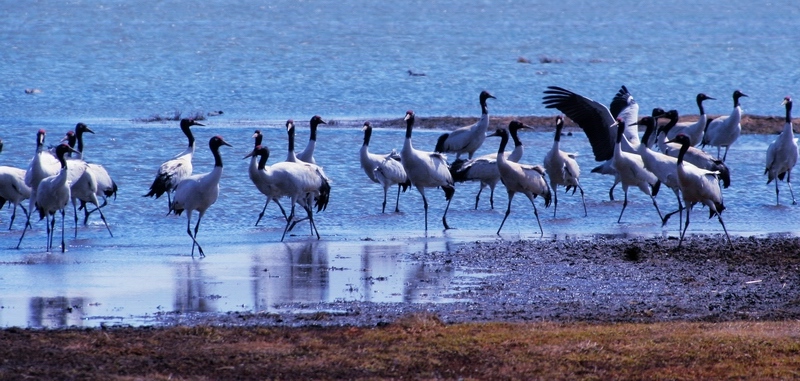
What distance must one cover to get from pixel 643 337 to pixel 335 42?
1684 inches

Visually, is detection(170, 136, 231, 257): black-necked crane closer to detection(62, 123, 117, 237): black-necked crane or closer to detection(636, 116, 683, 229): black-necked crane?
detection(62, 123, 117, 237): black-necked crane

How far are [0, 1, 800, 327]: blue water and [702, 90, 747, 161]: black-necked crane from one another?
0.32m

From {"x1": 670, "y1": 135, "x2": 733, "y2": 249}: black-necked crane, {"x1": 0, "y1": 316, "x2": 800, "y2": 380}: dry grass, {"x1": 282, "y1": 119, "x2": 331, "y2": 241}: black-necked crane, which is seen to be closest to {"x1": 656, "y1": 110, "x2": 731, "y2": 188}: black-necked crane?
{"x1": 670, "y1": 135, "x2": 733, "y2": 249}: black-necked crane

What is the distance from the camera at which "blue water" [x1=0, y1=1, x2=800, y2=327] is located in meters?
9.79

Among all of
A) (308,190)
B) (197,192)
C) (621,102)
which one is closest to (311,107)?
(621,102)

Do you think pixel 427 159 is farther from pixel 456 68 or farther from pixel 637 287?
pixel 456 68

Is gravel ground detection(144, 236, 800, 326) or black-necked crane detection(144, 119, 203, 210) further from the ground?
black-necked crane detection(144, 119, 203, 210)

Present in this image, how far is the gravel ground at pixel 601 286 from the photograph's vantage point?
805cm

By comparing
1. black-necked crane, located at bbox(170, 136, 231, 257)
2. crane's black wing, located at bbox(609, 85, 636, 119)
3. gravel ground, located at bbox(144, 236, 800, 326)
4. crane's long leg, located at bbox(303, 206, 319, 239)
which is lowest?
crane's long leg, located at bbox(303, 206, 319, 239)

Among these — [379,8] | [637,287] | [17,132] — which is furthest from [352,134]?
[379,8]

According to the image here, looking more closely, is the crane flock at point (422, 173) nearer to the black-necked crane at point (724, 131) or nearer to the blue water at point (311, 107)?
the blue water at point (311, 107)

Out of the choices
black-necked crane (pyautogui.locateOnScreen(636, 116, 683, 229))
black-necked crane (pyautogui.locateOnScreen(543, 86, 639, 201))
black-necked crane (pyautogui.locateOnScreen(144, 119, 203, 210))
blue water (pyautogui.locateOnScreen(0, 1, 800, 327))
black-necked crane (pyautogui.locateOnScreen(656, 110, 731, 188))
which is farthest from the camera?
black-necked crane (pyautogui.locateOnScreen(543, 86, 639, 201))

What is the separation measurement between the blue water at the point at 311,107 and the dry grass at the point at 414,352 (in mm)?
1096

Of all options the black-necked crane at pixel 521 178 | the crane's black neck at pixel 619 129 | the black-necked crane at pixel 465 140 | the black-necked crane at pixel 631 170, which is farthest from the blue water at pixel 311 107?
the crane's black neck at pixel 619 129
